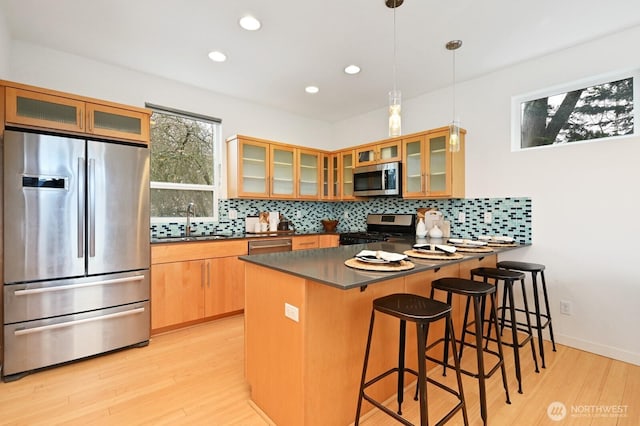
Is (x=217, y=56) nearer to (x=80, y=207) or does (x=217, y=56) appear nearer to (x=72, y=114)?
(x=72, y=114)

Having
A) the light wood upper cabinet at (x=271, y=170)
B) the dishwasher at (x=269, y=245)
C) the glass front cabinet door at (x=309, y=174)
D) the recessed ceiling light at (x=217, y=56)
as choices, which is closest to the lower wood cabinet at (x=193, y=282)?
the dishwasher at (x=269, y=245)

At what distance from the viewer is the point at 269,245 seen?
3668 millimetres

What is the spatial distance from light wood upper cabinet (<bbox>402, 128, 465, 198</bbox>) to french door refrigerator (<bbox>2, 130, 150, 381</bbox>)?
2.82 m

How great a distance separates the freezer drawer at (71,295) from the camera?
7.20 ft

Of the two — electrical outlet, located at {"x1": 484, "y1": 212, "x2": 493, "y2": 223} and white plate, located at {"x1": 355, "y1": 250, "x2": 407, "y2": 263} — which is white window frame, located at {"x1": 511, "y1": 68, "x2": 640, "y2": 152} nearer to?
electrical outlet, located at {"x1": 484, "y1": 212, "x2": 493, "y2": 223}

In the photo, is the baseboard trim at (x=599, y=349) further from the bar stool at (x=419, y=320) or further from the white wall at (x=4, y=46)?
the white wall at (x=4, y=46)

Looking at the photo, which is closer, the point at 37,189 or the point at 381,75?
the point at 37,189

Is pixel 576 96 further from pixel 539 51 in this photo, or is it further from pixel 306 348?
pixel 306 348

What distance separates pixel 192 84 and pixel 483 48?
3.08m

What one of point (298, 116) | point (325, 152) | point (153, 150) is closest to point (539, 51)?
point (325, 152)

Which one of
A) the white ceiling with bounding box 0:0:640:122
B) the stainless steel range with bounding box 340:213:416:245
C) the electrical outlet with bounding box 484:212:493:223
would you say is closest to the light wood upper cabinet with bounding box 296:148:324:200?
the stainless steel range with bounding box 340:213:416:245

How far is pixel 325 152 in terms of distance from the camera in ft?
15.2

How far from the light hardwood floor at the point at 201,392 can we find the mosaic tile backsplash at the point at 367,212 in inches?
48.4

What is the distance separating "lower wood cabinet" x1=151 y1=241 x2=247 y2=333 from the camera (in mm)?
2912
